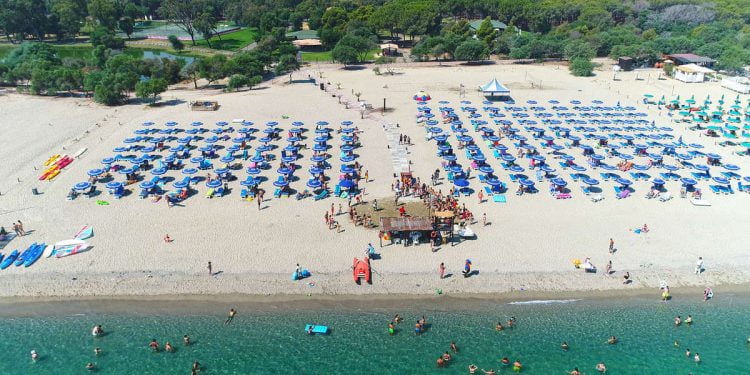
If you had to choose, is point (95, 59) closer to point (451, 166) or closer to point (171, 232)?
point (171, 232)

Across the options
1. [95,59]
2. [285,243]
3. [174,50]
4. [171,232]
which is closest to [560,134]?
[285,243]

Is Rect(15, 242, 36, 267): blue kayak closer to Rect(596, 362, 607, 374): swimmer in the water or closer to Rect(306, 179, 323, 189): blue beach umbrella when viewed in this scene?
Rect(306, 179, 323, 189): blue beach umbrella

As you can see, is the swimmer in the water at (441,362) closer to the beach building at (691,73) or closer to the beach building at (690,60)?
the beach building at (691,73)

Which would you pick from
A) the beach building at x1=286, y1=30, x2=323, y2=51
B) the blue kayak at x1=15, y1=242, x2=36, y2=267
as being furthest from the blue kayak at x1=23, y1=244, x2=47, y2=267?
the beach building at x1=286, y1=30, x2=323, y2=51

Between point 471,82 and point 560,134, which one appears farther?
point 471,82

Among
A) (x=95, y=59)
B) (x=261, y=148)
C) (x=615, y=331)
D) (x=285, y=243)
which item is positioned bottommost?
(x=615, y=331)

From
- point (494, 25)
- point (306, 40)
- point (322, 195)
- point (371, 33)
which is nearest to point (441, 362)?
point (322, 195)
